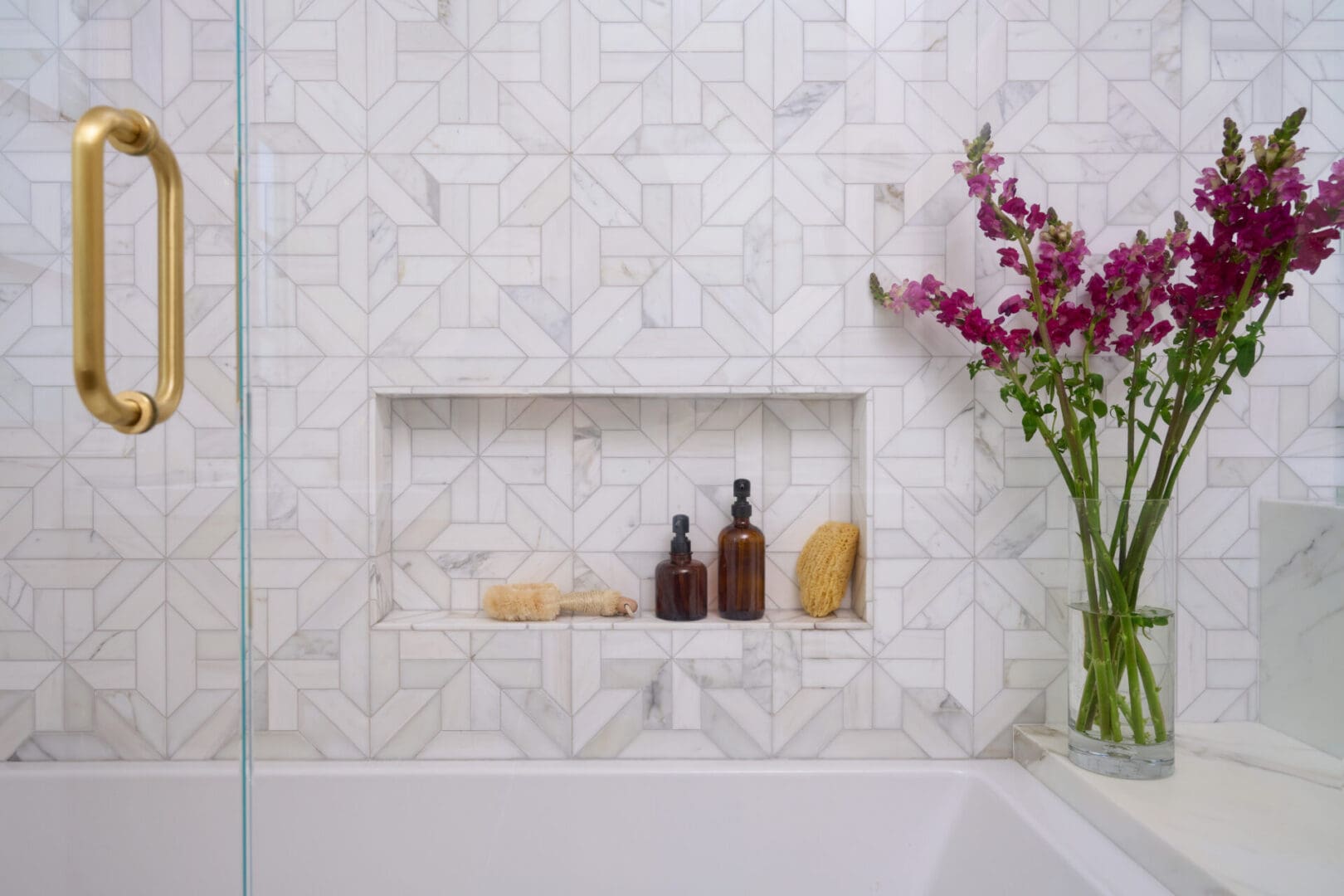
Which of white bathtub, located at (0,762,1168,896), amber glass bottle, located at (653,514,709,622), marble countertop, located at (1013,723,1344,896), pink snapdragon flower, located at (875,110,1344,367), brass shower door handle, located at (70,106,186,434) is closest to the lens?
brass shower door handle, located at (70,106,186,434)

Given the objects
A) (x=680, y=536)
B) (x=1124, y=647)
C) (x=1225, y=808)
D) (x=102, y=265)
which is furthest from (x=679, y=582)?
(x=102, y=265)

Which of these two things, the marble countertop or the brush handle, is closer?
the marble countertop

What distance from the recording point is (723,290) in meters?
1.26

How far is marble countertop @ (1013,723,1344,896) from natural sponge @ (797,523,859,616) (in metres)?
0.34

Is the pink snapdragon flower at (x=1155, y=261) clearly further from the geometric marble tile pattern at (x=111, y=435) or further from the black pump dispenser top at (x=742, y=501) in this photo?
the geometric marble tile pattern at (x=111, y=435)

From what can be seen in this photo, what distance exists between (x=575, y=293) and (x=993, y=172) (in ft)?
2.15

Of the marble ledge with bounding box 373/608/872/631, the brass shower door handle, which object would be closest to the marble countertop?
the marble ledge with bounding box 373/608/872/631

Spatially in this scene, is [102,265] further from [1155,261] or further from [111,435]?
[1155,261]

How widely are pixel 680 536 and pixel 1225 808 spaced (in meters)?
0.76

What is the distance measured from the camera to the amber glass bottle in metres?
1.27

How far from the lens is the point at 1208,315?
1045mm

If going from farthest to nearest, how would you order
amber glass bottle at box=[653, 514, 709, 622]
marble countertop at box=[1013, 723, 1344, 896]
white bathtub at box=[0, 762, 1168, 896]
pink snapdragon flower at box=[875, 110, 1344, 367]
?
1. amber glass bottle at box=[653, 514, 709, 622]
2. white bathtub at box=[0, 762, 1168, 896]
3. pink snapdragon flower at box=[875, 110, 1344, 367]
4. marble countertop at box=[1013, 723, 1344, 896]

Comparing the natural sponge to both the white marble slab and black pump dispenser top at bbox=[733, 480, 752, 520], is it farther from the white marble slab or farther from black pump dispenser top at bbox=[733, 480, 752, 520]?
the white marble slab


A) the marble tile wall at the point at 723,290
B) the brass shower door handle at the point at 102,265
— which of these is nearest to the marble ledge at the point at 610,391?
the marble tile wall at the point at 723,290
